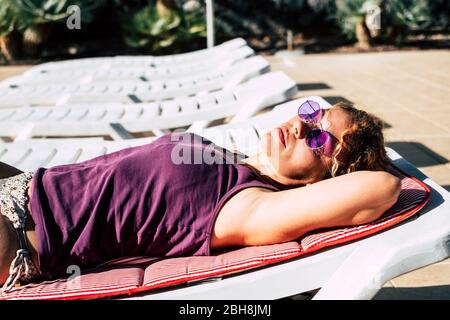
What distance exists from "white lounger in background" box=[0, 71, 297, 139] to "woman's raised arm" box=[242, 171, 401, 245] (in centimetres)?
221

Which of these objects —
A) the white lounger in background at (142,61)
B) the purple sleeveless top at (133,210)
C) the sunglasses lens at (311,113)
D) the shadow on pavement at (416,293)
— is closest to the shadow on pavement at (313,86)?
the white lounger in background at (142,61)

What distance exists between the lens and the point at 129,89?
597 centimetres

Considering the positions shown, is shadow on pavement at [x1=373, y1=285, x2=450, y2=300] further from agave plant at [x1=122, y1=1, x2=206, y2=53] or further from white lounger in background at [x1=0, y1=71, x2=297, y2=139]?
agave plant at [x1=122, y1=1, x2=206, y2=53]

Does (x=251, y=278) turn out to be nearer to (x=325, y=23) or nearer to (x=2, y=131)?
(x=2, y=131)

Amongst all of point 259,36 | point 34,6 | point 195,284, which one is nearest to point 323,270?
point 195,284

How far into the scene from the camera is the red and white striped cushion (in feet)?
6.85

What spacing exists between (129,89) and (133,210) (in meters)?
3.81

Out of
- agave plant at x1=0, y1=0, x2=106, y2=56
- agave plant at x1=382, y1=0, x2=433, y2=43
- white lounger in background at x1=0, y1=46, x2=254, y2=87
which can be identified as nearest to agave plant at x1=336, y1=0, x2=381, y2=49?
agave plant at x1=382, y1=0, x2=433, y2=43

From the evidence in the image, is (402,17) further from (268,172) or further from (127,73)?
(268,172)

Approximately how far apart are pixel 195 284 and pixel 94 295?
0.31 metres

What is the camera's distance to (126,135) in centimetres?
432

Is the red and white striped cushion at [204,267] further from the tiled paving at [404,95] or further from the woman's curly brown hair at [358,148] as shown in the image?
the tiled paving at [404,95]
